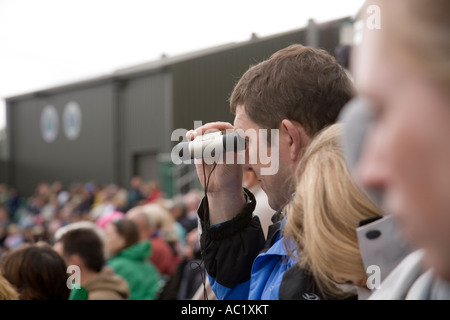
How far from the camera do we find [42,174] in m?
20.2

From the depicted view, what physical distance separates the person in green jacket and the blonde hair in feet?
8.82

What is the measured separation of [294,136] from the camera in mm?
1337

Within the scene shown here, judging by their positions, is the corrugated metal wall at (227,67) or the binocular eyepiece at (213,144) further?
the corrugated metal wall at (227,67)

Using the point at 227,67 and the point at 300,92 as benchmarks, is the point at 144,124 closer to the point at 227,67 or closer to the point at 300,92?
the point at 227,67

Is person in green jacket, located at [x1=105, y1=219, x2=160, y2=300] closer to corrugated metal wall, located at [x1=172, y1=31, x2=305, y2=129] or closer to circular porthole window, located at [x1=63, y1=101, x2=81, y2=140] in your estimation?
corrugated metal wall, located at [x1=172, y1=31, x2=305, y2=129]

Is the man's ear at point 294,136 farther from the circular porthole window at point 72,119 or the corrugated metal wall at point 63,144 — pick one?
the circular porthole window at point 72,119

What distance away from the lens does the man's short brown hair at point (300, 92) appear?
1.36 m

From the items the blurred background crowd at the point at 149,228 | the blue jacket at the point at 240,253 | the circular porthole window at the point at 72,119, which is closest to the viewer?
the blue jacket at the point at 240,253

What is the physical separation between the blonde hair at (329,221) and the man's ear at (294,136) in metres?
0.21

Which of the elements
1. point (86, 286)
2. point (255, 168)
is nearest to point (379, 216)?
point (255, 168)

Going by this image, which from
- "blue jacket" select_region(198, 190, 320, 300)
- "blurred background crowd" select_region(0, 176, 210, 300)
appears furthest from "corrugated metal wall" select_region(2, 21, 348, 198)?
"blue jacket" select_region(198, 190, 320, 300)

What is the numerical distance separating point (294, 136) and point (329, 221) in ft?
1.14

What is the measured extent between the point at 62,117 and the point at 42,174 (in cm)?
A: 284

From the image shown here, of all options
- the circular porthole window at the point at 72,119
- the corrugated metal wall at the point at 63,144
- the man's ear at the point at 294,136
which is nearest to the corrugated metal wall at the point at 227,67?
the man's ear at the point at 294,136
